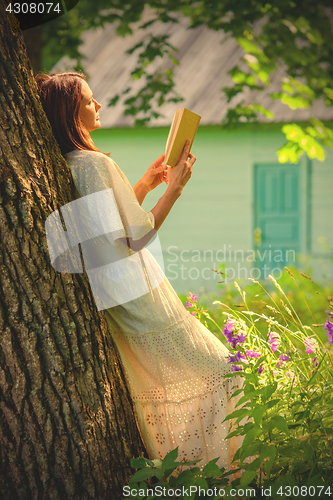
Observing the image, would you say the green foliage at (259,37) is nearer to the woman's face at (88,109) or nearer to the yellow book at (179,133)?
the yellow book at (179,133)

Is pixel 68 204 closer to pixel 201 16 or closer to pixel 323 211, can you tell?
pixel 201 16

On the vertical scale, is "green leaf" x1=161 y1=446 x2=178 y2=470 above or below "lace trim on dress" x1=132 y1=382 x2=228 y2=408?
below

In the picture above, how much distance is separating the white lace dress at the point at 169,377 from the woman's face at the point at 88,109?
0.25 m

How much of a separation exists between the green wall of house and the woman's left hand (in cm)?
483

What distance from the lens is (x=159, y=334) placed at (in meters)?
1.54

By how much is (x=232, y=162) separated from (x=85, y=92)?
5578 mm

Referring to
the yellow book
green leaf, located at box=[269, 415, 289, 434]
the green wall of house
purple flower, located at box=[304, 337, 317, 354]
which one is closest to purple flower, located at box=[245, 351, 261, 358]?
purple flower, located at box=[304, 337, 317, 354]

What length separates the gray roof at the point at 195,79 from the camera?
20.9 feet

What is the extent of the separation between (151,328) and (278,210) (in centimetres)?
583

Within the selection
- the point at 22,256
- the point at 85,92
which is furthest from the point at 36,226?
the point at 85,92

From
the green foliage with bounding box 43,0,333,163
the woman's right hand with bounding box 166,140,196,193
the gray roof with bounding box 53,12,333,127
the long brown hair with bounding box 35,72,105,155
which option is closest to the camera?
the long brown hair with bounding box 35,72,105,155

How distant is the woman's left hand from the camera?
1753 millimetres

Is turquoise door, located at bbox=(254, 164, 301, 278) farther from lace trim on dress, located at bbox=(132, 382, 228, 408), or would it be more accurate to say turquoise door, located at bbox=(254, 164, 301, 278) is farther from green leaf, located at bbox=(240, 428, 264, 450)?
green leaf, located at bbox=(240, 428, 264, 450)

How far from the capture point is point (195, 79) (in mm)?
6566
